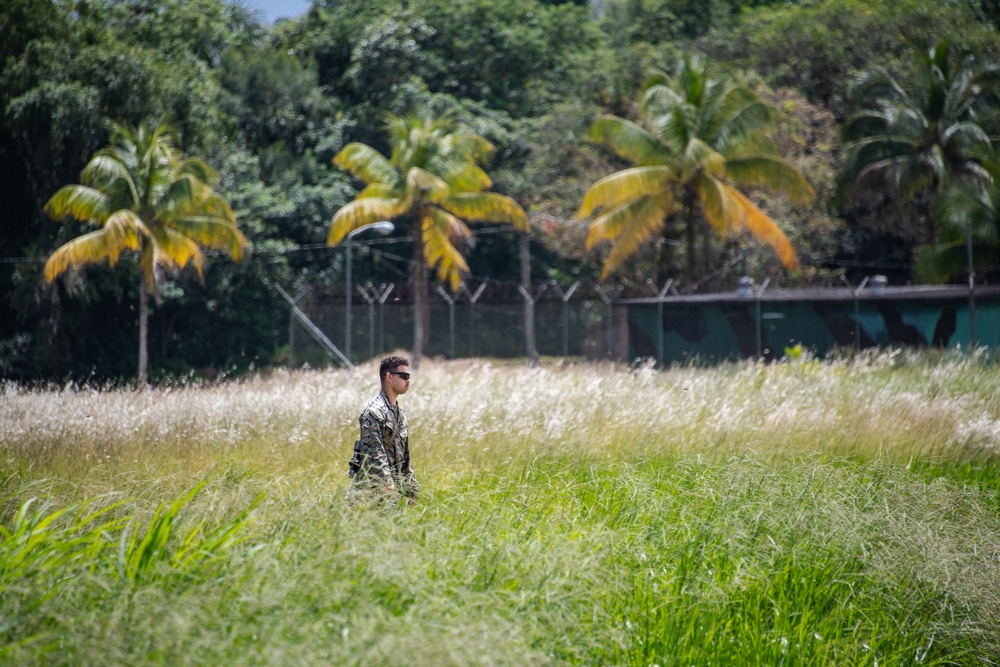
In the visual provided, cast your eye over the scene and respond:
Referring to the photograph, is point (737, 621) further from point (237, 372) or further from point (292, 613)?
point (237, 372)

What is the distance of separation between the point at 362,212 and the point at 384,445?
21529 mm

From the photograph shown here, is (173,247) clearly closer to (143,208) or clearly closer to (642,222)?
(143,208)

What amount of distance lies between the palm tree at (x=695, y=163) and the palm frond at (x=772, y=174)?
3cm

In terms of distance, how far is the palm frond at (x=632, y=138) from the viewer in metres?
26.2

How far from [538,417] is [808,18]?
2980 cm

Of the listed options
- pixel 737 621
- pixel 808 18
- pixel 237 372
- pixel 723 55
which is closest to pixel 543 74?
pixel 723 55

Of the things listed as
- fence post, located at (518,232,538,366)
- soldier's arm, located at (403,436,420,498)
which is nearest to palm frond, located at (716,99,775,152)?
fence post, located at (518,232,538,366)

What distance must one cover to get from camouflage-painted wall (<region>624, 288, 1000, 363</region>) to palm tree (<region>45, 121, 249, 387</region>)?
1119cm

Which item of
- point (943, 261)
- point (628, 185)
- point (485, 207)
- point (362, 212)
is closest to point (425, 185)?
point (362, 212)

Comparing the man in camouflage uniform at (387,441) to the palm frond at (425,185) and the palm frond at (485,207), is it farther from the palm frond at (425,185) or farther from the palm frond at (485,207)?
the palm frond at (485,207)

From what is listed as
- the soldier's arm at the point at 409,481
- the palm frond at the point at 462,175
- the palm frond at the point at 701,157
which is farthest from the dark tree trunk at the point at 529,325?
the soldier's arm at the point at 409,481

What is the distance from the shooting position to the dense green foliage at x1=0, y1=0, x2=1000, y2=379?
2795 cm

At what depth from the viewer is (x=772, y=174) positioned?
25469mm

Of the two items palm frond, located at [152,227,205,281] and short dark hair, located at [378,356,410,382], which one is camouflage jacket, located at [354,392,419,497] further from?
palm frond, located at [152,227,205,281]
